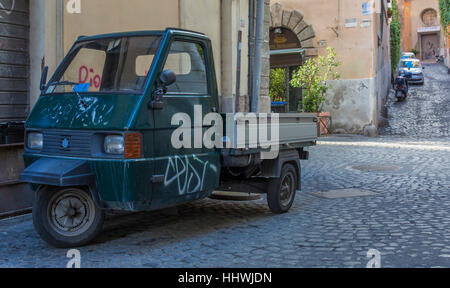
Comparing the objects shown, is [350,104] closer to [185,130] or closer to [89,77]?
[185,130]

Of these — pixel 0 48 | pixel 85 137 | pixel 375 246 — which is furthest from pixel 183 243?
pixel 0 48

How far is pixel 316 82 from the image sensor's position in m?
19.6

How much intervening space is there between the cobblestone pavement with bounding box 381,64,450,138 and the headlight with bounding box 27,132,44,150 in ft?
54.4

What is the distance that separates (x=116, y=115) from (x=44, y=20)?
3.36 m

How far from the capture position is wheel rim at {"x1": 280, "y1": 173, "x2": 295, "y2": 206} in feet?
22.5

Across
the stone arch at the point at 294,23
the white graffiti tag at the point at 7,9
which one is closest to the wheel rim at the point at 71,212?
the white graffiti tag at the point at 7,9

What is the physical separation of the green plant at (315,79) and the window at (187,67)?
14.3 m

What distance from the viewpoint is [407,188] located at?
27.9 ft

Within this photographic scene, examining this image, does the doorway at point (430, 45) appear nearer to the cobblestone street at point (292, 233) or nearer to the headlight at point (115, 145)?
the cobblestone street at point (292, 233)

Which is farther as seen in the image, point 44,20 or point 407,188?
point 407,188

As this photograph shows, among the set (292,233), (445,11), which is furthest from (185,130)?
(445,11)

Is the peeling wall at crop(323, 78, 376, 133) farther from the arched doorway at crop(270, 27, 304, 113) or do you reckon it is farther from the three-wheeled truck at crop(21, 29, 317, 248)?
the three-wheeled truck at crop(21, 29, 317, 248)

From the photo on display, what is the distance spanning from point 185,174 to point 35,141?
150 cm

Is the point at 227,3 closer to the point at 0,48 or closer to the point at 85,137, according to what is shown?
the point at 0,48
